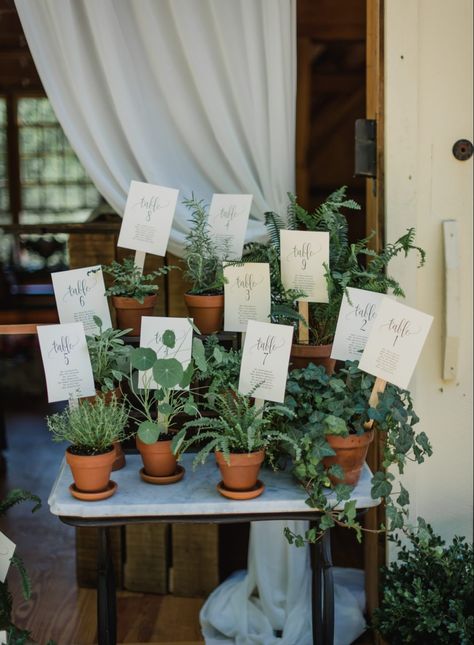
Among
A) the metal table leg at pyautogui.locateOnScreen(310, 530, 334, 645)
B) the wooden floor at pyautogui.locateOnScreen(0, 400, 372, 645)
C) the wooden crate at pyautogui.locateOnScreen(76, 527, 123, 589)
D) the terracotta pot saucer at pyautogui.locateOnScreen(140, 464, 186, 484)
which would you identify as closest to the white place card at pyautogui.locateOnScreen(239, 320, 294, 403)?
the terracotta pot saucer at pyautogui.locateOnScreen(140, 464, 186, 484)

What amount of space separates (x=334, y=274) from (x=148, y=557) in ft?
4.52

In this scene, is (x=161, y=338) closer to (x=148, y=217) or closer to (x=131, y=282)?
(x=131, y=282)

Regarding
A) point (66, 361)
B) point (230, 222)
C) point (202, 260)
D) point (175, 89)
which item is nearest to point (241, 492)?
point (66, 361)

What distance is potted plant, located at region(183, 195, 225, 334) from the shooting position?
7.09 feet

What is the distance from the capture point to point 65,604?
9.32ft

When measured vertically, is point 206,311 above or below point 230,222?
below

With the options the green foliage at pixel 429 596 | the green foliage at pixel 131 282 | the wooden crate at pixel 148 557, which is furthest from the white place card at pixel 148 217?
the wooden crate at pixel 148 557

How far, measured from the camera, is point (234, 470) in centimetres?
188

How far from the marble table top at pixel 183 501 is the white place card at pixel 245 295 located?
413 millimetres

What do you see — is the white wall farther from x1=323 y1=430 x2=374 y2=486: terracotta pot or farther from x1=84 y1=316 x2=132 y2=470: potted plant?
x1=84 y1=316 x2=132 y2=470: potted plant

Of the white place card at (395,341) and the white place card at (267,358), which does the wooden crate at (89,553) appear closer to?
the white place card at (267,358)

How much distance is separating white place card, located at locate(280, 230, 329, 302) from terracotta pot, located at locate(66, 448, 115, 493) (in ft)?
2.07

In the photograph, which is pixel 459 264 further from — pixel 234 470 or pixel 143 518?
pixel 143 518

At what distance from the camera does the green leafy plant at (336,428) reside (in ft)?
6.06
